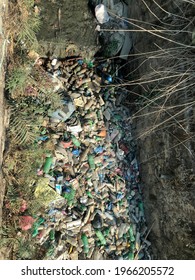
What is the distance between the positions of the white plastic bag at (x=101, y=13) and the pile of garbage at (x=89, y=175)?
50 centimetres

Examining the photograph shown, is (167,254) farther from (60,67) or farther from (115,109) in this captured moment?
(60,67)

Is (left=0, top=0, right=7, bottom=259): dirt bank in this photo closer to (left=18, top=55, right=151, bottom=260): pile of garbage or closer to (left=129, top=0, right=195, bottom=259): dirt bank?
(left=18, top=55, right=151, bottom=260): pile of garbage

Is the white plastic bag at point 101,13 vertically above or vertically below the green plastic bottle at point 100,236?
above

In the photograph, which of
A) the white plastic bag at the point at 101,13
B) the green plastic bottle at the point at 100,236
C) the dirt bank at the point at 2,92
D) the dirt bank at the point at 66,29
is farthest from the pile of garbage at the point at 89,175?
the white plastic bag at the point at 101,13

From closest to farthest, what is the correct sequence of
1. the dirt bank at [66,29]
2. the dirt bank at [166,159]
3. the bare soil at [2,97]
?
the bare soil at [2,97] → the dirt bank at [166,159] → the dirt bank at [66,29]

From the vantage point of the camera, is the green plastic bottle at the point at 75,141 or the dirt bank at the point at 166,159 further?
the green plastic bottle at the point at 75,141

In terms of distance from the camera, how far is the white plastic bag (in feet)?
13.1

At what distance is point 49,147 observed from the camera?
3570 millimetres

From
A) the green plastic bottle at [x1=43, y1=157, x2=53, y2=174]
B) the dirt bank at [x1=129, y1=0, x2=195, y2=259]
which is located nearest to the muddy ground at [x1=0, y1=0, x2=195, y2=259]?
the dirt bank at [x1=129, y1=0, x2=195, y2=259]

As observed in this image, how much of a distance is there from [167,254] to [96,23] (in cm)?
268

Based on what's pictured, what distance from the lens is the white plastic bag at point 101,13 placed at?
13.1 ft

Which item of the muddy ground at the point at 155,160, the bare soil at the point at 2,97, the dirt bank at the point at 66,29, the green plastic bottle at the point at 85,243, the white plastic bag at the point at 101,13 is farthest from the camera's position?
the white plastic bag at the point at 101,13

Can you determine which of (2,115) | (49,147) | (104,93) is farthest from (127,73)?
(2,115)

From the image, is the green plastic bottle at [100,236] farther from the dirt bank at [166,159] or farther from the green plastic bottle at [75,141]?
the green plastic bottle at [75,141]
